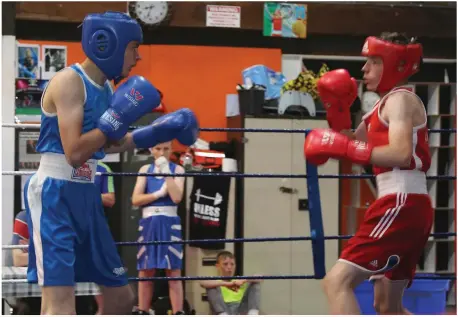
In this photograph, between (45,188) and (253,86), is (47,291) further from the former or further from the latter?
(253,86)

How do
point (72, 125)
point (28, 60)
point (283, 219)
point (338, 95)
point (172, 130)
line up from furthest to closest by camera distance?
point (28, 60)
point (283, 219)
point (338, 95)
point (172, 130)
point (72, 125)

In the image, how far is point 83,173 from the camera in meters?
2.43

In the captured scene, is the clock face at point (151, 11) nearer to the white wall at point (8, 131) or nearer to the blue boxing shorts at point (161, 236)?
the white wall at point (8, 131)

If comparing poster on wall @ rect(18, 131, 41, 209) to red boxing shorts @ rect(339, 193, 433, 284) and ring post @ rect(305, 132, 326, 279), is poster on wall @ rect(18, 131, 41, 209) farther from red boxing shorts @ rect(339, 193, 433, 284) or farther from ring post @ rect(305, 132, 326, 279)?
red boxing shorts @ rect(339, 193, 433, 284)

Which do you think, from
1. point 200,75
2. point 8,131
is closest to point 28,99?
point 8,131

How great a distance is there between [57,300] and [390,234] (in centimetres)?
104

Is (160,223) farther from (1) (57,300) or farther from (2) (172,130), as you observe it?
(1) (57,300)

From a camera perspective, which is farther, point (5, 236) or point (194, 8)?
point (194, 8)

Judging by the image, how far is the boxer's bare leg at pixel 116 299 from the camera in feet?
8.29

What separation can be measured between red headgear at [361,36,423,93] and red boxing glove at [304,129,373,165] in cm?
31

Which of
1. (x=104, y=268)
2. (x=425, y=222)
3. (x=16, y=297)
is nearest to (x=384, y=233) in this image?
(x=425, y=222)

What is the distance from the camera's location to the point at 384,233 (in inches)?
100

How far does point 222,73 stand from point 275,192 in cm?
107

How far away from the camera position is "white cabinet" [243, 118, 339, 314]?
5504 mm
